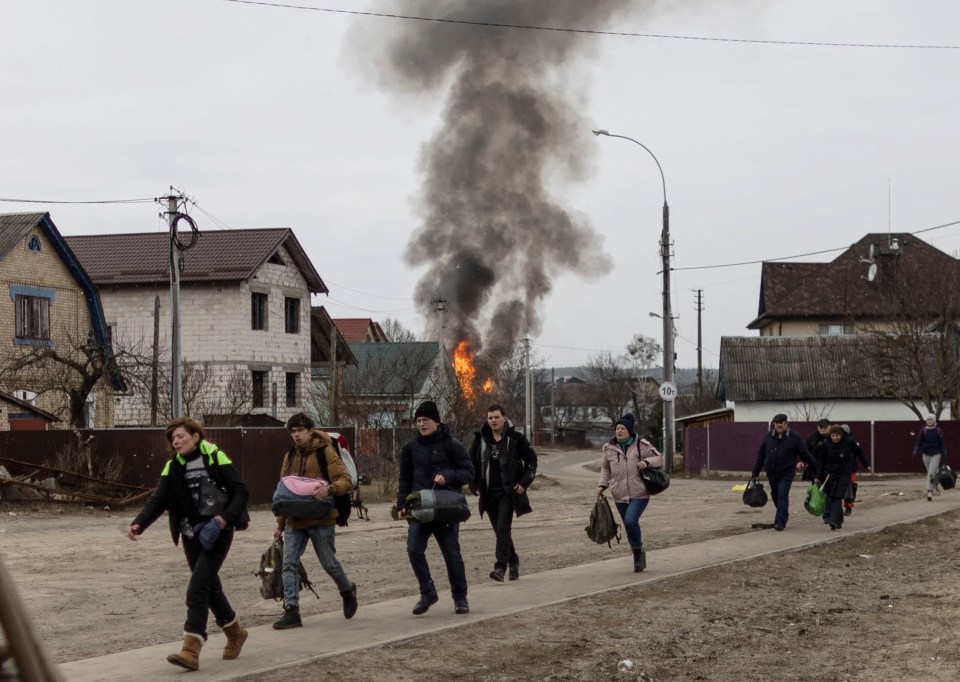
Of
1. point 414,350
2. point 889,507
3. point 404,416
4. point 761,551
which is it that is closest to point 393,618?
point 761,551

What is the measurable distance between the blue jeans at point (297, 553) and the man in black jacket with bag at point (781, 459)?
9.07 metres

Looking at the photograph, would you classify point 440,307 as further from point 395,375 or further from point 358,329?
point 358,329

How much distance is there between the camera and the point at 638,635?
9.57 m

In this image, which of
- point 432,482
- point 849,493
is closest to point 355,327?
point 849,493

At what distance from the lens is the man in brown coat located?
32.0ft

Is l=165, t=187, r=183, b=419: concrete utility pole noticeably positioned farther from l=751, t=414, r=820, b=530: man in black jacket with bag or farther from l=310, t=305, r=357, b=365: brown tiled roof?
l=310, t=305, r=357, b=365: brown tiled roof

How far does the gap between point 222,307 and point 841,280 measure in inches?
1527

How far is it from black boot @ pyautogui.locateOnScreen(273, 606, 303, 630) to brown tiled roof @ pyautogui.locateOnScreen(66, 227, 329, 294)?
124 feet

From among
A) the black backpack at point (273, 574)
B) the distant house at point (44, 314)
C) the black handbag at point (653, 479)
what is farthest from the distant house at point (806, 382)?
the black backpack at point (273, 574)

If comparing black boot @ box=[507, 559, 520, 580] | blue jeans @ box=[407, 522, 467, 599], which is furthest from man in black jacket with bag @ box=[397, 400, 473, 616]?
black boot @ box=[507, 559, 520, 580]

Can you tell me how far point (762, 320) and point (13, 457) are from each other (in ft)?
178

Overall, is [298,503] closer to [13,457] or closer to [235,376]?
[13,457]

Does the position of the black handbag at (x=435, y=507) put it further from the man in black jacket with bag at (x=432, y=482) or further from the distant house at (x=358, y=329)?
the distant house at (x=358, y=329)

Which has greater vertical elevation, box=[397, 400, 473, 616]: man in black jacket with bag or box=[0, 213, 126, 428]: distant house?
box=[0, 213, 126, 428]: distant house
